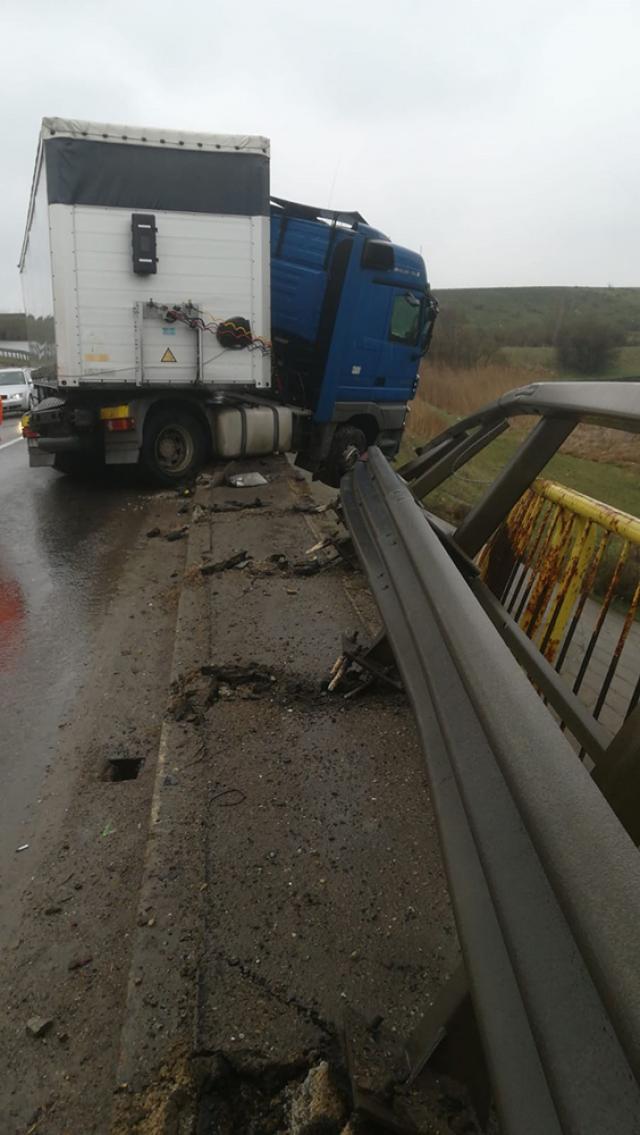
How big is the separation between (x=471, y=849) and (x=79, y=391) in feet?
28.5

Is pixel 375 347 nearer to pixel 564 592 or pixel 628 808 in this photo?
pixel 564 592

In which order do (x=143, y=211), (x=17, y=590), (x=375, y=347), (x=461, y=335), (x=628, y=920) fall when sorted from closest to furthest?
(x=628, y=920)
(x=17, y=590)
(x=143, y=211)
(x=375, y=347)
(x=461, y=335)

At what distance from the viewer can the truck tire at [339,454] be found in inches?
442

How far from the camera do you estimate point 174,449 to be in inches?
391

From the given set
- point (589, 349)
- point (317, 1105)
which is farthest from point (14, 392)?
point (589, 349)

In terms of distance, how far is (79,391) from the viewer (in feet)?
29.6

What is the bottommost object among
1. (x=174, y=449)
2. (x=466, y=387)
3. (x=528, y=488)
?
(x=174, y=449)

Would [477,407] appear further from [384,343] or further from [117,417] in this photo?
[117,417]

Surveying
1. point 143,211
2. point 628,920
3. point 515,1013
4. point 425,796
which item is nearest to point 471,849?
point 515,1013

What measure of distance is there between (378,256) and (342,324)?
41.1 inches

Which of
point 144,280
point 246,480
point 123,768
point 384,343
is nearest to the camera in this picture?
point 123,768

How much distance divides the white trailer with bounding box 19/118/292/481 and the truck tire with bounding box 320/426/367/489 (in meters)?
1.98

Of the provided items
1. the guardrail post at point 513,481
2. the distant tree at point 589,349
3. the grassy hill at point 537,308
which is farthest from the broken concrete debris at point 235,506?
the grassy hill at point 537,308

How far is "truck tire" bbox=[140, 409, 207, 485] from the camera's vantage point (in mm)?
9586
